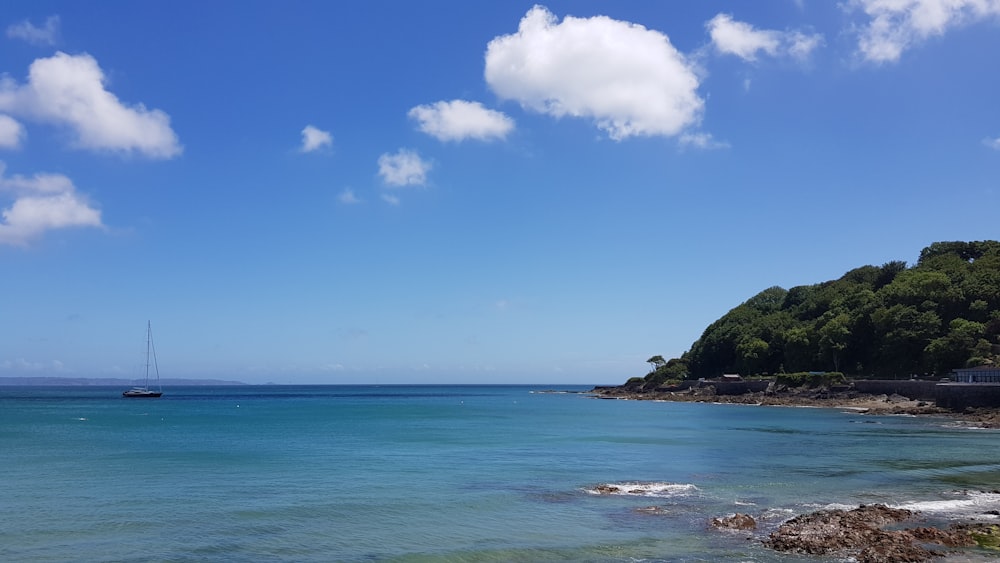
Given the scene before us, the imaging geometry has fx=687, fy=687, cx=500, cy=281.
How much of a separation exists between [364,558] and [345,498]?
8.41 metres

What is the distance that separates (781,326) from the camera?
13175 cm

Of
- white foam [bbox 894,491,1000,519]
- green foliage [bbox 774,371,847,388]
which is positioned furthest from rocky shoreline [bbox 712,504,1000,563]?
green foliage [bbox 774,371,847,388]

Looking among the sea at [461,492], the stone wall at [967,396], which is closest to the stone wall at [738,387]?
the stone wall at [967,396]

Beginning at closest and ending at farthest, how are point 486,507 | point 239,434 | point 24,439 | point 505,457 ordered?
1. point 486,507
2. point 505,457
3. point 24,439
4. point 239,434

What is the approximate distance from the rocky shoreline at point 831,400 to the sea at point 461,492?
15553 mm

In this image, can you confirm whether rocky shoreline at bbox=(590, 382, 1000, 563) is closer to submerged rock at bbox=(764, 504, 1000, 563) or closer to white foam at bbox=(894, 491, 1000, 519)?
submerged rock at bbox=(764, 504, 1000, 563)

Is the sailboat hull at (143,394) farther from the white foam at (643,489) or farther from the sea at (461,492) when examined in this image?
the white foam at (643,489)

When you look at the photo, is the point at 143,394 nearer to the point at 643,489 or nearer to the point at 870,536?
the point at 643,489

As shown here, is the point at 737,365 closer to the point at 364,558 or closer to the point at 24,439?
the point at 24,439

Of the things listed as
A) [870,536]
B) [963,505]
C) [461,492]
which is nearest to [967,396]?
[963,505]

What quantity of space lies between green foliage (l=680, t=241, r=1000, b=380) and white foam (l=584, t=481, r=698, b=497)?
7189cm

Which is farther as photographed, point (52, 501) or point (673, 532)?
point (52, 501)

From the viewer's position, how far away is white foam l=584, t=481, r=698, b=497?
25.8 m

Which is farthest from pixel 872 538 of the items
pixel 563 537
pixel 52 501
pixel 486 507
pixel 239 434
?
pixel 239 434
